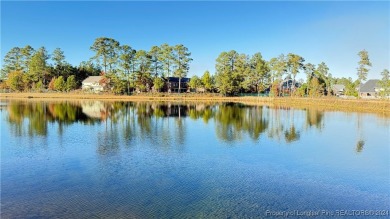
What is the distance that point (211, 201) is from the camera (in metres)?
8.95

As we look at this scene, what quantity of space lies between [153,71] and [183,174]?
6465 centimetres

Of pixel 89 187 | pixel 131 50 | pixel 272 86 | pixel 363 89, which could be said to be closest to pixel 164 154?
pixel 89 187

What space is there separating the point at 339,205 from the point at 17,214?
917cm

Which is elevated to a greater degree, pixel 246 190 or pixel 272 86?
pixel 272 86

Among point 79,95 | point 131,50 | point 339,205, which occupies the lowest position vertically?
point 339,205

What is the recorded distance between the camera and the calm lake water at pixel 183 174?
8508 mm

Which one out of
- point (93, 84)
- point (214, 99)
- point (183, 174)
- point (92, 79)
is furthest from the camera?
point (92, 79)

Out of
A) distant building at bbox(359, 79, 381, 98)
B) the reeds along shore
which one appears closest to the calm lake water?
the reeds along shore

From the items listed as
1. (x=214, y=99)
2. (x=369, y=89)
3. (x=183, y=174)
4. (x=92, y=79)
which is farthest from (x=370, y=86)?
(x=183, y=174)

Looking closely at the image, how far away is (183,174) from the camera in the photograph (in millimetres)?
11523

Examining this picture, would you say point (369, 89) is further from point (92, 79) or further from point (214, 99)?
point (92, 79)

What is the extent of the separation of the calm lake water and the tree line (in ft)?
168

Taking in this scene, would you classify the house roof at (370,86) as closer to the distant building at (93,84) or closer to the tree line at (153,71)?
the tree line at (153,71)

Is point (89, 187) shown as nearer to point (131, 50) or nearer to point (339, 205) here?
point (339, 205)
